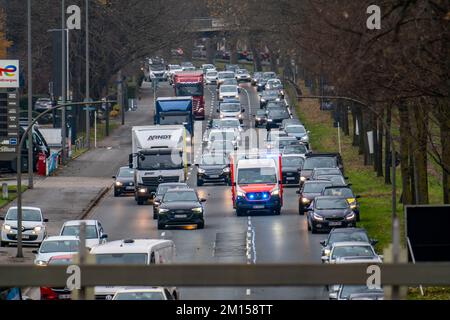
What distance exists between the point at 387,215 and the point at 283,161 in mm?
14790

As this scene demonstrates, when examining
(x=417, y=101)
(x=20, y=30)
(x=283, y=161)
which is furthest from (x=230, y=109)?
(x=417, y=101)

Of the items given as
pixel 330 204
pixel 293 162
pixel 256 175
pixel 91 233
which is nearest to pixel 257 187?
pixel 256 175

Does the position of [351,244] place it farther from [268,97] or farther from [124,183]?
[268,97]

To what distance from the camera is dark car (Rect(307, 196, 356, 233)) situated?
45.6 m

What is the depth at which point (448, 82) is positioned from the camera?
30016 millimetres

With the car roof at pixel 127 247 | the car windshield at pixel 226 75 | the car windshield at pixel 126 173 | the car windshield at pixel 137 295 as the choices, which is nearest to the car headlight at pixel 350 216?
the car roof at pixel 127 247

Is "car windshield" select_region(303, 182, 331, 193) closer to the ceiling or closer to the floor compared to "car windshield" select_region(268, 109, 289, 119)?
closer to the floor

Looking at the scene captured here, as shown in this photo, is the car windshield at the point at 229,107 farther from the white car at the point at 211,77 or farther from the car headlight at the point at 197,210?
the car headlight at the point at 197,210

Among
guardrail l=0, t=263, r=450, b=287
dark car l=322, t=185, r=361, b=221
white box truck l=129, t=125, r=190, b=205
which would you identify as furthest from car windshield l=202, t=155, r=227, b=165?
guardrail l=0, t=263, r=450, b=287

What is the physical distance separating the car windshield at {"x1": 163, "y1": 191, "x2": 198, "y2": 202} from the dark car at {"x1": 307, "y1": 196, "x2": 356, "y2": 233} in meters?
5.24

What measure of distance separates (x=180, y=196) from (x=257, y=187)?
14.0 feet

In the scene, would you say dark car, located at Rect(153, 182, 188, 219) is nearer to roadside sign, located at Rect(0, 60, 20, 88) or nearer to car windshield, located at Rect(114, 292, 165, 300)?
roadside sign, located at Rect(0, 60, 20, 88)

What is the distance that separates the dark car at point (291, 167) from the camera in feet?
214

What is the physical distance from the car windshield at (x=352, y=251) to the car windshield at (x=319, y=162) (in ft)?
97.4
